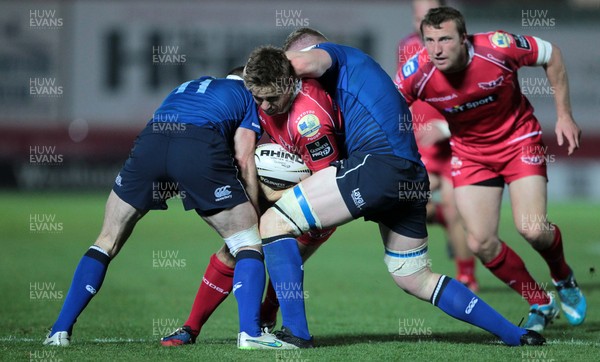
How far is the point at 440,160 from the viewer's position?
30.9 ft

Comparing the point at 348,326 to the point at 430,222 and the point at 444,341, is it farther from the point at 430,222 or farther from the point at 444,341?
the point at 430,222

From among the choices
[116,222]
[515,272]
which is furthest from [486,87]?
[116,222]

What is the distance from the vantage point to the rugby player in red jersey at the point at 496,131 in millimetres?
6414

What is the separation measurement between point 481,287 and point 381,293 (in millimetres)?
1101

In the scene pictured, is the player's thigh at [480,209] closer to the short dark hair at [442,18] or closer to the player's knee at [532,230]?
the player's knee at [532,230]

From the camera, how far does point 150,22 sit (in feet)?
67.5

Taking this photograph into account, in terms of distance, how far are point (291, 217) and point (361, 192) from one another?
427mm

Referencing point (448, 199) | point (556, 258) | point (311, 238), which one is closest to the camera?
point (311, 238)

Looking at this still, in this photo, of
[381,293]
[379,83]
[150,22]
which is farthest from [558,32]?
[379,83]

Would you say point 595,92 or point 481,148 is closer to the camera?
point 481,148

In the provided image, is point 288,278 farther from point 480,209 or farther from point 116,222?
point 480,209

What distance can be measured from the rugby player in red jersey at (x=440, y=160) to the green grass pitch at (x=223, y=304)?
1.06 feet

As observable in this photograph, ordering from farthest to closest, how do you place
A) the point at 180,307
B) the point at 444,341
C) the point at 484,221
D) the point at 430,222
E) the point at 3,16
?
the point at 3,16
the point at 430,222
the point at 180,307
the point at 484,221
the point at 444,341

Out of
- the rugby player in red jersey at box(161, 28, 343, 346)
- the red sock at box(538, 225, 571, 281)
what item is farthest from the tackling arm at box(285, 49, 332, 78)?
the red sock at box(538, 225, 571, 281)
